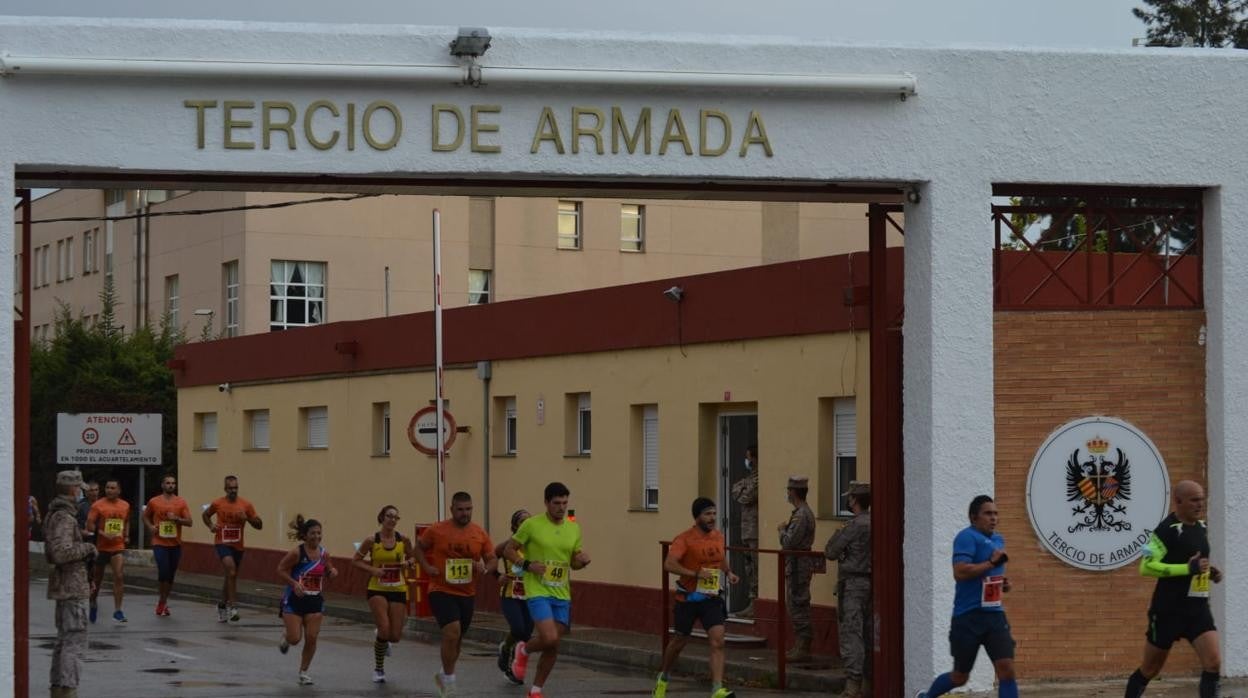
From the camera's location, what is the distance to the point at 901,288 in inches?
697

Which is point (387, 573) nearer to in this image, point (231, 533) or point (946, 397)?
point (946, 397)

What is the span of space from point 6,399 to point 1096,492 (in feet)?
26.0

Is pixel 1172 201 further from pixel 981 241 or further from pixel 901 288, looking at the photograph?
pixel 901 288

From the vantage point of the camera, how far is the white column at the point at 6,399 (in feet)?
44.6

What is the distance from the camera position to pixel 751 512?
20.6 m

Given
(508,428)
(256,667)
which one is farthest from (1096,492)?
(508,428)

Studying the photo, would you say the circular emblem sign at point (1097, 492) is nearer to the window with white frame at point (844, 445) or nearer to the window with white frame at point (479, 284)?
the window with white frame at point (844, 445)

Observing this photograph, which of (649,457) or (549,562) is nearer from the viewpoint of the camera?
(549,562)

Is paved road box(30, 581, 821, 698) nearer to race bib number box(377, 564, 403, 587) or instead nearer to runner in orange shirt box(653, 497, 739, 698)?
race bib number box(377, 564, 403, 587)

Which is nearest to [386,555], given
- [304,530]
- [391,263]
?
[304,530]

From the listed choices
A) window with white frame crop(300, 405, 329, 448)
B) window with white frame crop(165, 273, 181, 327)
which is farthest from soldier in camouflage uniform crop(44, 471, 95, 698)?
window with white frame crop(165, 273, 181, 327)

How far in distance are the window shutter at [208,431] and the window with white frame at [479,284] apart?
844 inches

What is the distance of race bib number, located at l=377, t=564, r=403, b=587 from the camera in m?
18.8

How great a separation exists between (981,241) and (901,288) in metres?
2.96
